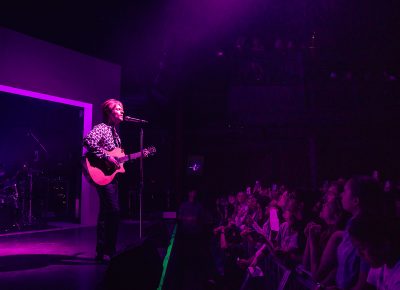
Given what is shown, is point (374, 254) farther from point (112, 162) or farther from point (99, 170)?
point (99, 170)

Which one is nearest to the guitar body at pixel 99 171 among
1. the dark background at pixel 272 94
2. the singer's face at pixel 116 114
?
the singer's face at pixel 116 114

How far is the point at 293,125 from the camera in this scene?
13.5 metres

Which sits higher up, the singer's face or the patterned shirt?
the singer's face

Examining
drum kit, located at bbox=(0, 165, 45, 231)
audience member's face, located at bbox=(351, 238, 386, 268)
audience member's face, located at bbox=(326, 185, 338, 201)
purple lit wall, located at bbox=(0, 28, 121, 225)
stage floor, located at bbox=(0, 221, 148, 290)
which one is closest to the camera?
audience member's face, located at bbox=(351, 238, 386, 268)

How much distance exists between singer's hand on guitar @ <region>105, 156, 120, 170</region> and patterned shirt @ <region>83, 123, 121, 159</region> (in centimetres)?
4

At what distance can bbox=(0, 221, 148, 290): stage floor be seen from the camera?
252cm

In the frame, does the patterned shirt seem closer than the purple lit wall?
Yes

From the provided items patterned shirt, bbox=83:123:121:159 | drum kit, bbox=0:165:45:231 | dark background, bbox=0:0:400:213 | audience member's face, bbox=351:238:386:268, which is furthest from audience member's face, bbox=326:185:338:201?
drum kit, bbox=0:165:45:231

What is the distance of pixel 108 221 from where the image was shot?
3.31m

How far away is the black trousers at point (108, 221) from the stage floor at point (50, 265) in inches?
6.1

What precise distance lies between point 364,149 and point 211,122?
603 cm

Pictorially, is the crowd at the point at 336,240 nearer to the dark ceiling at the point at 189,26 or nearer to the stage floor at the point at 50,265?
the stage floor at the point at 50,265

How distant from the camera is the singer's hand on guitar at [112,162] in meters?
3.28

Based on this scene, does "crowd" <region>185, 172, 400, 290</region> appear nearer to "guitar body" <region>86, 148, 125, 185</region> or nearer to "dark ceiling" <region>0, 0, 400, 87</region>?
"guitar body" <region>86, 148, 125, 185</region>
